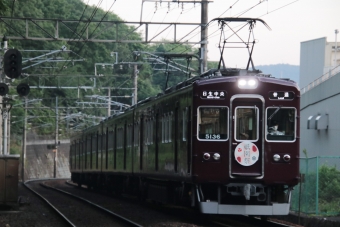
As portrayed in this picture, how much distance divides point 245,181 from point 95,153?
19696mm

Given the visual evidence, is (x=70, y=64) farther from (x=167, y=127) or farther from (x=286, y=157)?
(x=286, y=157)

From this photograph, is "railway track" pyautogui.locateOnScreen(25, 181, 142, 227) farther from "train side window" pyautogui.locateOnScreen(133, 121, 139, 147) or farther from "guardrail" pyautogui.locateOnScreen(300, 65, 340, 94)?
"guardrail" pyautogui.locateOnScreen(300, 65, 340, 94)

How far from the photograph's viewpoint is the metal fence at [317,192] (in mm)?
18712

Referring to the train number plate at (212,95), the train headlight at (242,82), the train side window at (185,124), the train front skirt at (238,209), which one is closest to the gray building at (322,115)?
the train side window at (185,124)

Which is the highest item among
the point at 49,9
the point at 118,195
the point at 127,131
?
the point at 49,9

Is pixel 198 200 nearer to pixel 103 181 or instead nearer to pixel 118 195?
pixel 118 195

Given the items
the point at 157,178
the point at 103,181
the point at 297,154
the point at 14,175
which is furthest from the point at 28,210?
the point at 103,181

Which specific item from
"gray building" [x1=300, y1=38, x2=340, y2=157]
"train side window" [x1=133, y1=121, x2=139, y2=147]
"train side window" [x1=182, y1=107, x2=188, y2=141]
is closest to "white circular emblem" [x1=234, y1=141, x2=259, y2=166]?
"train side window" [x1=182, y1=107, x2=188, y2=141]

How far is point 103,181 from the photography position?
33625mm

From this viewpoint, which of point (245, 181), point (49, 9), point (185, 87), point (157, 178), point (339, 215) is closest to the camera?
point (245, 181)

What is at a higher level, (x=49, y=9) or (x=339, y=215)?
(x=49, y=9)

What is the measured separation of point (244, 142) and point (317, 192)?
3.47 metres

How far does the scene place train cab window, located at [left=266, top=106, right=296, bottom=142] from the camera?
15.6 m

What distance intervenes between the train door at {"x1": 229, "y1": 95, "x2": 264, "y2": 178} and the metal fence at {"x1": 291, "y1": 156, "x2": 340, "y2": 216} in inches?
122
